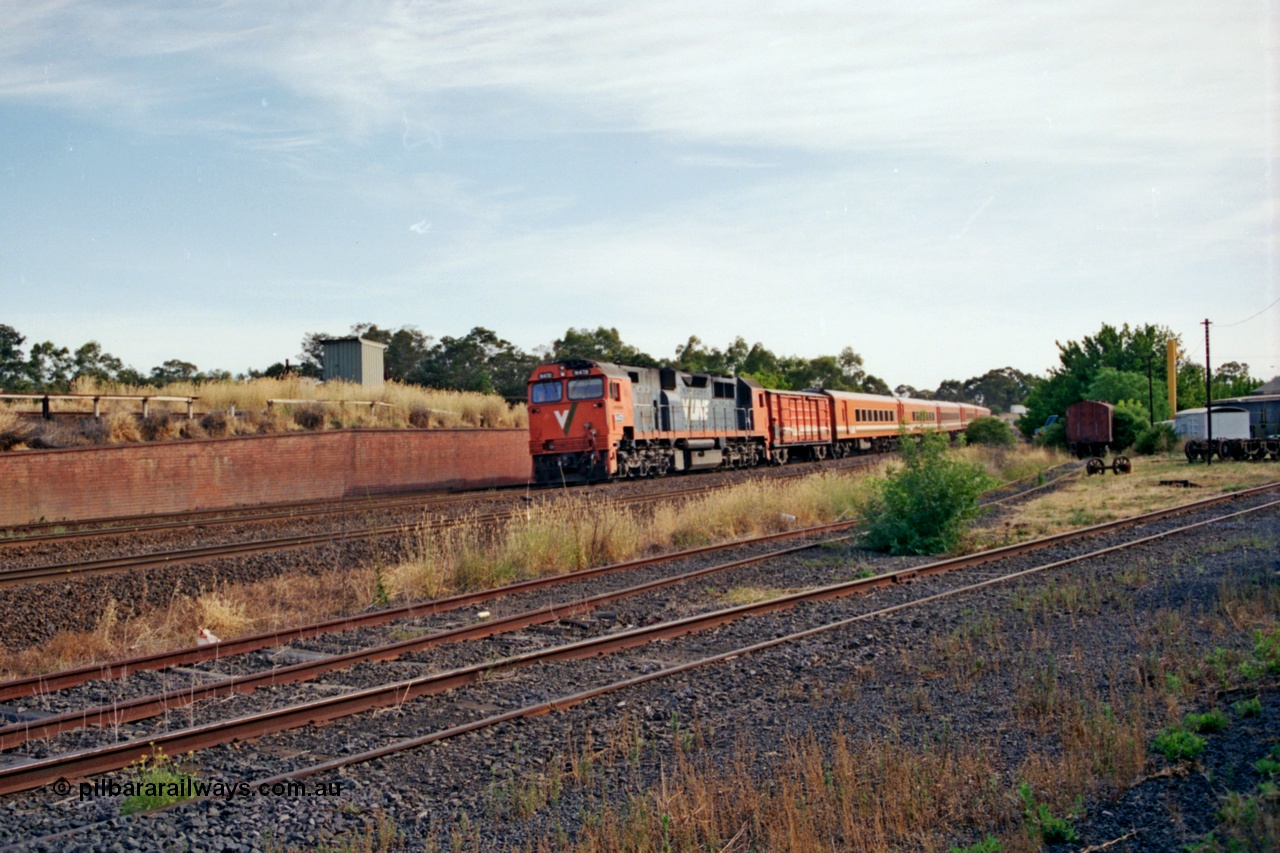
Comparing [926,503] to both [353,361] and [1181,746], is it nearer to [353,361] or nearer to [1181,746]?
[1181,746]

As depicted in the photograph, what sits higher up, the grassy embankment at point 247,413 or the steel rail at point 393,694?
the grassy embankment at point 247,413

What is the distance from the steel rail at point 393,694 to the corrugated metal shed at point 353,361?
95.3 ft

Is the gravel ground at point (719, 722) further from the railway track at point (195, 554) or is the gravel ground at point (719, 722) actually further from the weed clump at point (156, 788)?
the railway track at point (195, 554)

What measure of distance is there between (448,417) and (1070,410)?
24947 millimetres

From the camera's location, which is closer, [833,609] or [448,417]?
[833,609]

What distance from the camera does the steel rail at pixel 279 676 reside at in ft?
19.9

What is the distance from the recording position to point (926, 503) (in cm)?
1384

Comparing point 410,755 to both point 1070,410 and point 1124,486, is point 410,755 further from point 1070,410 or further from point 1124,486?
point 1070,410

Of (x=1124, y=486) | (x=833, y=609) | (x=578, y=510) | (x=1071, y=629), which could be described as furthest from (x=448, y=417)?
(x=1071, y=629)

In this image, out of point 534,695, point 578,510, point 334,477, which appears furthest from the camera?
point 334,477

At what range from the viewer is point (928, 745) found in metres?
5.23

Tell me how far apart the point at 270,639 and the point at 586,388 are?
1569 centimetres

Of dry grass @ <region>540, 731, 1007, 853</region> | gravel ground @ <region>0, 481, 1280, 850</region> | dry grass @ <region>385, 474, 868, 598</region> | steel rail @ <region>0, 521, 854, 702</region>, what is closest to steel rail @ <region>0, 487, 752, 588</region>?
A: dry grass @ <region>385, 474, 868, 598</region>

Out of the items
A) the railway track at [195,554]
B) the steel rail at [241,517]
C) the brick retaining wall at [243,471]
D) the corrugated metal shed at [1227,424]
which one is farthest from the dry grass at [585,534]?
the corrugated metal shed at [1227,424]
